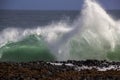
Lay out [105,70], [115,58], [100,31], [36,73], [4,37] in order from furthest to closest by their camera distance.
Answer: [4,37]
[100,31]
[115,58]
[105,70]
[36,73]

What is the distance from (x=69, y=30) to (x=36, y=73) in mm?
10627

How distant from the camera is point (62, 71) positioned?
59.6 ft

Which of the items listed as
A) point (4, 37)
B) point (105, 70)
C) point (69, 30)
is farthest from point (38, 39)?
point (105, 70)

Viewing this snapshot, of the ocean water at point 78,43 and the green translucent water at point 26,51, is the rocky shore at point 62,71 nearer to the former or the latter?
the ocean water at point 78,43

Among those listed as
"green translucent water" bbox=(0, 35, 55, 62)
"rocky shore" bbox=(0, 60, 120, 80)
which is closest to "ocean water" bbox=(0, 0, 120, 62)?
"green translucent water" bbox=(0, 35, 55, 62)

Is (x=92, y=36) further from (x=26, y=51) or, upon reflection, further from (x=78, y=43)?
(x=26, y=51)

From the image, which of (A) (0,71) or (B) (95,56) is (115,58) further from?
(A) (0,71)

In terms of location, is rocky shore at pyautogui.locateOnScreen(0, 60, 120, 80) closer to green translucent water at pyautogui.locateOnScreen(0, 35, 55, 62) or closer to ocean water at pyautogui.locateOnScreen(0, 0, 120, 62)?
ocean water at pyautogui.locateOnScreen(0, 0, 120, 62)

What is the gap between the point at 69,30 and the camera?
1105 inches

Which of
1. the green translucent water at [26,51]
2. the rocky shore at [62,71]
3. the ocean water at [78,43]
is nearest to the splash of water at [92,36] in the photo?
the ocean water at [78,43]

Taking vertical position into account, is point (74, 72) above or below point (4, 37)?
below


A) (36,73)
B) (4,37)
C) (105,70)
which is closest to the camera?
(36,73)

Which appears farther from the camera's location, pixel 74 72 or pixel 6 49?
pixel 6 49

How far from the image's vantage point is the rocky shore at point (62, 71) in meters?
16.7
